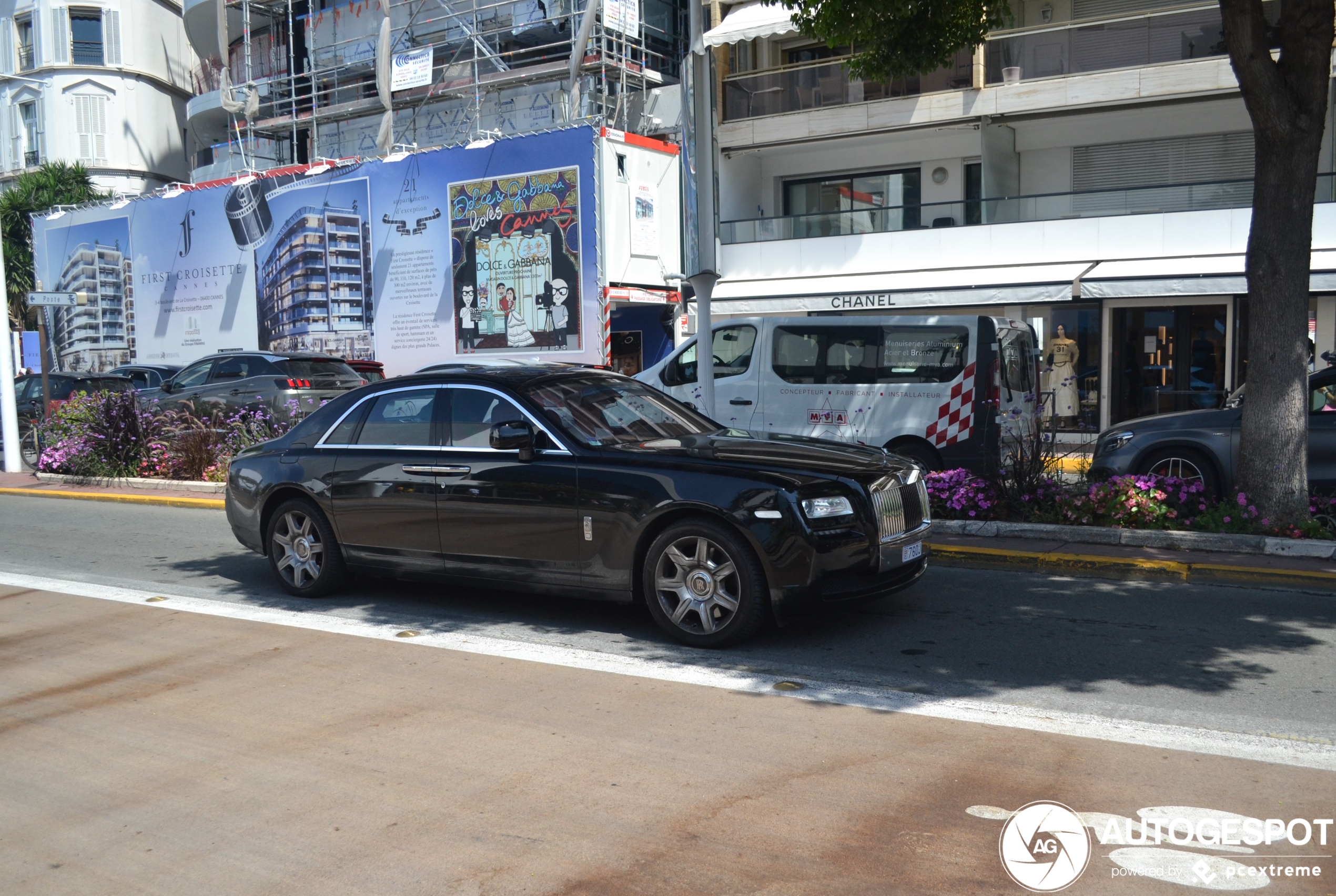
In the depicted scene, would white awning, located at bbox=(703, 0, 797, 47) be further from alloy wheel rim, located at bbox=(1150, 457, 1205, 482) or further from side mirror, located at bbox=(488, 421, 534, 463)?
side mirror, located at bbox=(488, 421, 534, 463)

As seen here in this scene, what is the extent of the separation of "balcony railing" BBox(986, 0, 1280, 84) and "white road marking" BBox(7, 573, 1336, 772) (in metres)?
17.6

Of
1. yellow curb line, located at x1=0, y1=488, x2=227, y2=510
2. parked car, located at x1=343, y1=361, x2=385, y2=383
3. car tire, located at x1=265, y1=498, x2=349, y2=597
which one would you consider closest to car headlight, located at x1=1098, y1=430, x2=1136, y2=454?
car tire, located at x1=265, y1=498, x2=349, y2=597

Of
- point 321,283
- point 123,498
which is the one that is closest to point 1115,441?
point 123,498

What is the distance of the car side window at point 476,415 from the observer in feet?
23.4

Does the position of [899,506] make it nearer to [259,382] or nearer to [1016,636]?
[1016,636]

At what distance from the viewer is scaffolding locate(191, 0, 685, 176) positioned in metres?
26.9

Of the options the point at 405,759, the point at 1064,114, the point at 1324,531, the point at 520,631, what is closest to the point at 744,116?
the point at 1064,114

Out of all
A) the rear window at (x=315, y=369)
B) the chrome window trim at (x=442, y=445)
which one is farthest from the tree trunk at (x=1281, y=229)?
the rear window at (x=315, y=369)

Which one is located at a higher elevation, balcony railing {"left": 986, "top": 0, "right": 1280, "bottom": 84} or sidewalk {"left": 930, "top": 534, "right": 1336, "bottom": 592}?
balcony railing {"left": 986, "top": 0, "right": 1280, "bottom": 84}

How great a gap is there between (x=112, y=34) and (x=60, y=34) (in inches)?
74.9

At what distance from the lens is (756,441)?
7086 millimetres

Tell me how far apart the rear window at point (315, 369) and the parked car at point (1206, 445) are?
1138 centimetres

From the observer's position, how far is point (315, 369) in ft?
56.7

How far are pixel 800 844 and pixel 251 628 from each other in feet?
15.1
